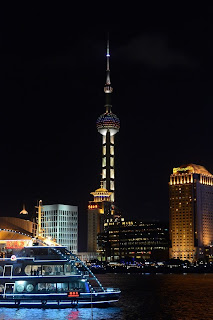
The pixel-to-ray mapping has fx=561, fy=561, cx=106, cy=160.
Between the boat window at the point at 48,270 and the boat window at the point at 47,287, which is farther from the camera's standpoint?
the boat window at the point at 48,270

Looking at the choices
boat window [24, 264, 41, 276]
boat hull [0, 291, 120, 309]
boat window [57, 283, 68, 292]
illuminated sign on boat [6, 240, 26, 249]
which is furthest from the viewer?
illuminated sign on boat [6, 240, 26, 249]

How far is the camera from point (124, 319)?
194 feet

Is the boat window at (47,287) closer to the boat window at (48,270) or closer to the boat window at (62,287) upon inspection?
the boat window at (62,287)

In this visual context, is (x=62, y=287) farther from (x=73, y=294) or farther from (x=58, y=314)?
(x=58, y=314)

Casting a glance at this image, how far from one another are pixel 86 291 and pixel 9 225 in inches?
5541

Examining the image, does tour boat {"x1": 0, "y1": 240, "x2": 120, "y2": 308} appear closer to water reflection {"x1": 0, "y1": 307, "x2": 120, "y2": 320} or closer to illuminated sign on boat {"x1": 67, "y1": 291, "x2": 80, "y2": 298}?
illuminated sign on boat {"x1": 67, "y1": 291, "x2": 80, "y2": 298}

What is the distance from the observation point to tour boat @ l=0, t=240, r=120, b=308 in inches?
2440

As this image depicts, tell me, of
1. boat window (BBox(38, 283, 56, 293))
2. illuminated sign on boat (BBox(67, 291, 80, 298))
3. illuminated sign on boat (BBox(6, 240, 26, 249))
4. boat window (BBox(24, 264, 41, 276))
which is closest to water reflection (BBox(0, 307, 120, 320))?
illuminated sign on boat (BBox(67, 291, 80, 298))

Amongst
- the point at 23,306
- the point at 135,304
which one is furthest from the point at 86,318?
the point at 135,304

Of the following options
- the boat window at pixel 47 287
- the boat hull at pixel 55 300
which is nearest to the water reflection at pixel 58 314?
the boat hull at pixel 55 300

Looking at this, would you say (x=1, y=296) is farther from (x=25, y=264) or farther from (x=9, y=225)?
(x=9, y=225)

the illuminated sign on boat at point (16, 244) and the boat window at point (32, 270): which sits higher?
the illuminated sign on boat at point (16, 244)

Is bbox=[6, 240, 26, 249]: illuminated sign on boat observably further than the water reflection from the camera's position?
Yes

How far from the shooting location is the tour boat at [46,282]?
203 ft
